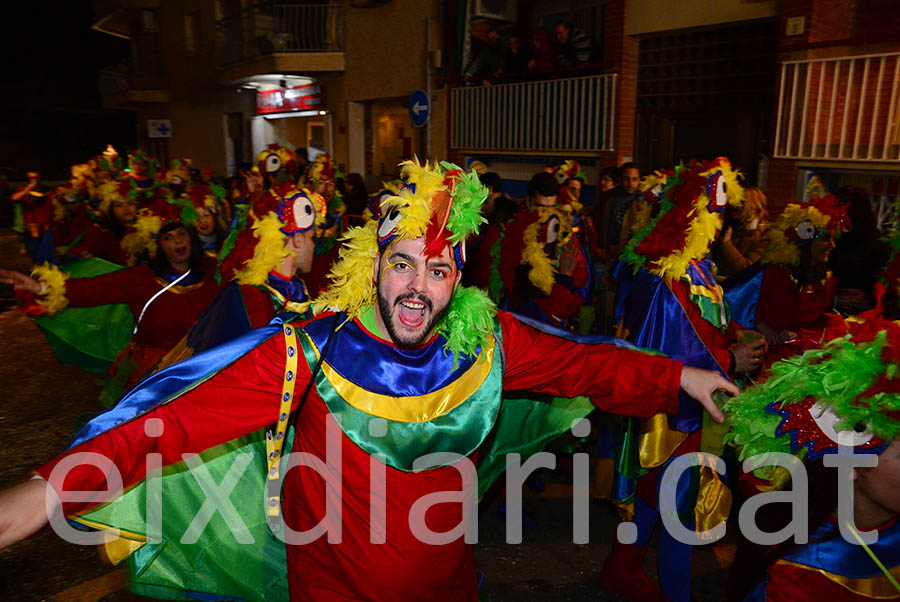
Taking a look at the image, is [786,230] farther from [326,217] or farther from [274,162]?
[274,162]

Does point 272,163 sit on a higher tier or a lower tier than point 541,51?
lower

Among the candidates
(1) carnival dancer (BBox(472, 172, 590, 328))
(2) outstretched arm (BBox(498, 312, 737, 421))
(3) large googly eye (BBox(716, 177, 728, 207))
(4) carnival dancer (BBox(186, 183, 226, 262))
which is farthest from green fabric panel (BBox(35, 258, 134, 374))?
(3) large googly eye (BBox(716, 177, 728, 207))

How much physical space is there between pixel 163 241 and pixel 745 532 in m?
4.26

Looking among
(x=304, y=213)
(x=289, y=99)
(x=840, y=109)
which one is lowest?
(x=304, y=213)

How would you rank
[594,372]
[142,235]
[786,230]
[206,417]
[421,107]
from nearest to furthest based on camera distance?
1. [206,417]
2. [594,372]
3. [786,230]
4. [142,235]
5. [421,107]

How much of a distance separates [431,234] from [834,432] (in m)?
1.28

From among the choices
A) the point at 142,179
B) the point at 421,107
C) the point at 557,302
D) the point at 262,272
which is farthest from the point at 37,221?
the point at 557,302

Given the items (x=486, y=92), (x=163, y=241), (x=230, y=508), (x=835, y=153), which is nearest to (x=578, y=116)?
(x=486, y=92)

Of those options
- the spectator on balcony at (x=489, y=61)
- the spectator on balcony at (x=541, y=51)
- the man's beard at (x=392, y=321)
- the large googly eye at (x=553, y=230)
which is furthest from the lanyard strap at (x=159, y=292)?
the spectator on balcony at (x=489, y=61)

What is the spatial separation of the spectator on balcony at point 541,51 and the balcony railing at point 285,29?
680cm

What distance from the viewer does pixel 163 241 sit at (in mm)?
4879

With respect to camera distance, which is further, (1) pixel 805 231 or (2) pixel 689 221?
(1) pixel 805 231

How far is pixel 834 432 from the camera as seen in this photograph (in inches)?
69.7

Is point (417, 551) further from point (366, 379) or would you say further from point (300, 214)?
point (300, 214)
